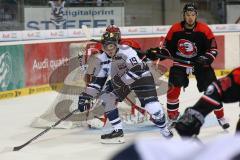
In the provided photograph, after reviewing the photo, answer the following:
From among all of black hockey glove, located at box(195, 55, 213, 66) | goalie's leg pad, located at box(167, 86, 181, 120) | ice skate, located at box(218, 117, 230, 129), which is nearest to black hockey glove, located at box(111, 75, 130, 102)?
goalie's leg pad, located at box(167, 86, 181, 120)

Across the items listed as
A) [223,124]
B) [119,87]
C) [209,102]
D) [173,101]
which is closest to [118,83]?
[119,87]

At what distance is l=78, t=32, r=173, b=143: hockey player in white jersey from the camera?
450cm

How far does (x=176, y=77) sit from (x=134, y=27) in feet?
13.4

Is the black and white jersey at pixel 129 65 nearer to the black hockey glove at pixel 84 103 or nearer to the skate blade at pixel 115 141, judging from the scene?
the black hockey glove at pixel 84 103

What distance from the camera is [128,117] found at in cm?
564

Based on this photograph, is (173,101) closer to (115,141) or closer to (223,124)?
(223,124)

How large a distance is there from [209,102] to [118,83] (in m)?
2.81

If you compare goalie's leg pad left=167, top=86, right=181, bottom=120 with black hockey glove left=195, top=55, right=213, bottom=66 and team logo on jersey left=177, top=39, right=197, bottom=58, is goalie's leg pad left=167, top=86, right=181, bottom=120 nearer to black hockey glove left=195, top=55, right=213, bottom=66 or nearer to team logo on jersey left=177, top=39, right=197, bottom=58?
team logo on jersey left=177, top=39, right=197, bottom=58

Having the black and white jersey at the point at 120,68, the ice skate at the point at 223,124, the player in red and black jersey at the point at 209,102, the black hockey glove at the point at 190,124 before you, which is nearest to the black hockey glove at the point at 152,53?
the black and white jersey at the point at 120,68

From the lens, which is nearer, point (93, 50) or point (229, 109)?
point (93, 50)

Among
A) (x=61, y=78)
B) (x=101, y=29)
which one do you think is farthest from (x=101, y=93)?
(x=101, y=29)

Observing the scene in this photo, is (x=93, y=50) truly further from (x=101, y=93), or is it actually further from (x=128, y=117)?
(x=101, y=93)

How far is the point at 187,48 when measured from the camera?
16.8 ft

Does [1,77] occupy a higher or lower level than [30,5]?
lower
